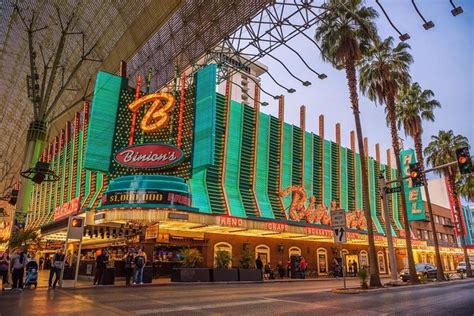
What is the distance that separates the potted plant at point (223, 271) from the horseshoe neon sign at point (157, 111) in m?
10.9

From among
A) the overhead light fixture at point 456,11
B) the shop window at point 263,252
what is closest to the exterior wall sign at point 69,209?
the shop window at point 263,252

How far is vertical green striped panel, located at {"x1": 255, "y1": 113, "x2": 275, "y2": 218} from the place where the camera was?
100 ft

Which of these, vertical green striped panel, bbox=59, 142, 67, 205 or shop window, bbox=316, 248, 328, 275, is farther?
vertical green striped panel, bbox=59, 142, 67, 205

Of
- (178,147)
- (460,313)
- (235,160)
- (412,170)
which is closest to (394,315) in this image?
(460,313)

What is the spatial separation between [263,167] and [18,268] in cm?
2019

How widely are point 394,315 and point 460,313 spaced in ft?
6.30

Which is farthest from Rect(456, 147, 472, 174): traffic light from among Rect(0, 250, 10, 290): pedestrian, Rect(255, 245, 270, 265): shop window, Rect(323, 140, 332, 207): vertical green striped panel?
Rect(0, 250, 10, 290): pedestrian

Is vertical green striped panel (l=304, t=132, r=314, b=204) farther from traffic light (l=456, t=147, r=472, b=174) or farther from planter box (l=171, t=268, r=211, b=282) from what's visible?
traffic light (l=456, t=147, r=472, b=174)

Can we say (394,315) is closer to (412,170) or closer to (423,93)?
(412,170)

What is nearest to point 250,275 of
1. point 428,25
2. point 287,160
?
point 287,160

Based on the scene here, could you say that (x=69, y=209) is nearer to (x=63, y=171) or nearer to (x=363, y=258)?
(x=63, y=171)

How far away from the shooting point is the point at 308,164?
120ft

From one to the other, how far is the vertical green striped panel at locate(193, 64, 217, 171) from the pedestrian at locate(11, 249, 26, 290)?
40.7ft

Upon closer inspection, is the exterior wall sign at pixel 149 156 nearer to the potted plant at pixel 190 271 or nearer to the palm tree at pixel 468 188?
the potted plant at pixel 190 271
